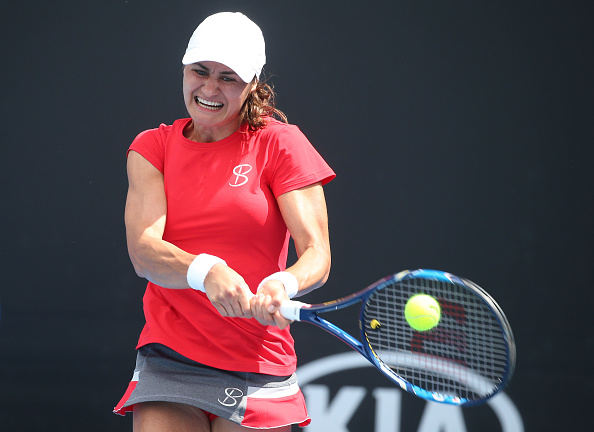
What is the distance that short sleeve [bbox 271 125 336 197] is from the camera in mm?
1786

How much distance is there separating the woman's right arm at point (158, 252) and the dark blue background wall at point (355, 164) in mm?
1109

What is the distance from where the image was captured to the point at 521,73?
8.91 feet

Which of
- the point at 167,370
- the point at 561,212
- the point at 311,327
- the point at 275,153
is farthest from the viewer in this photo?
the point at 311,327

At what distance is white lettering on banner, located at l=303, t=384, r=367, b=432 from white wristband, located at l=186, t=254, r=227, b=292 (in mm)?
1332

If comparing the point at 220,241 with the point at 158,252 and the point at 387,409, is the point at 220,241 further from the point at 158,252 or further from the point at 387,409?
the point at 387,409

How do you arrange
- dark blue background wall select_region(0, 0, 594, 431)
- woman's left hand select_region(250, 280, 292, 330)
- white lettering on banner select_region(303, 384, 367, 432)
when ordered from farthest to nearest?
white lettering on banner select_region(303, 384, 367, 432) < dark blue background wall select_region(0, 0, 594, 431) < woman's left hand select_region(250, 280, 292, 330)

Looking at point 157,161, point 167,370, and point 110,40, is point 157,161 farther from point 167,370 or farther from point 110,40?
point 110,40

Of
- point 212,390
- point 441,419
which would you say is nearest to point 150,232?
point 212,390

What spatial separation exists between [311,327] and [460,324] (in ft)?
3.86

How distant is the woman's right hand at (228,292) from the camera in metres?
1.58

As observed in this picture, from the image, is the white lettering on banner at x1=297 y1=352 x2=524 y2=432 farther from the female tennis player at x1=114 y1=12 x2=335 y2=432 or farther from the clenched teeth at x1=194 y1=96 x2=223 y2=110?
the clenched teeth at x1=194 y1=96 x2=223 y2=110

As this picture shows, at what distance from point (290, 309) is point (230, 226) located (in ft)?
0.97

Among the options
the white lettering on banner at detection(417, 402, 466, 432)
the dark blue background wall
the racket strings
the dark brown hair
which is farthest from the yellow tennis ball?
the white lettering on banner at detection(417, 402, 466, 432)

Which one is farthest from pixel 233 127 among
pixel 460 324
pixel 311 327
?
pixel 311 327
